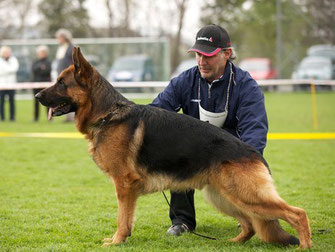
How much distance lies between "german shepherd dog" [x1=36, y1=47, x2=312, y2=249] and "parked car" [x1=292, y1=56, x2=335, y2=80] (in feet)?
85.2

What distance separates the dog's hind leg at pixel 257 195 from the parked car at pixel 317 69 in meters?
26.1

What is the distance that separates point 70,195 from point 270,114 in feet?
40.8

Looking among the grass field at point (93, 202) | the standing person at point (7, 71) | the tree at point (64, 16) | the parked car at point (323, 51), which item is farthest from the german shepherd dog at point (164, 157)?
the tree at point (64, 16)

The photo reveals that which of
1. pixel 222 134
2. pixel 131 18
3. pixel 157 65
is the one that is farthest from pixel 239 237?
pixel 131 18

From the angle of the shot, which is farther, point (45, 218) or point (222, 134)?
point (45, 218)

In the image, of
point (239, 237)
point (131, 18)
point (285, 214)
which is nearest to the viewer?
point (285, 214)

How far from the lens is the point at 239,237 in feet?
15.1

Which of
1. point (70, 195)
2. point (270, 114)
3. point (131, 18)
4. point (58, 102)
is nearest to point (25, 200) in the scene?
point (70, 195)

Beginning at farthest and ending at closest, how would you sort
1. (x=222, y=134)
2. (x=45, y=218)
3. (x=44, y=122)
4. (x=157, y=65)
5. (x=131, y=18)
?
(x=131, y=18)
(x=157, y=65)
(x=44, y=122)
(x=45, y=218)
(x=222, y=134)

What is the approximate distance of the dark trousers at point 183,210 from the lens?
5.08 meters

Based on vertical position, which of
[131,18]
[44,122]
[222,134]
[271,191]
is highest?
[131,18]

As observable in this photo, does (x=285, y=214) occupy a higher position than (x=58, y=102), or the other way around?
(x=58, y=102)

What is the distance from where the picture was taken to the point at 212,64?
4.74m

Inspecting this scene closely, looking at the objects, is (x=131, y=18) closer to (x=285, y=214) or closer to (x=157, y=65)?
(x=157, y=65)
